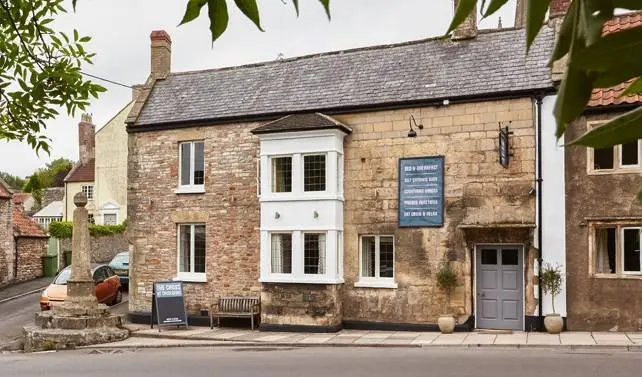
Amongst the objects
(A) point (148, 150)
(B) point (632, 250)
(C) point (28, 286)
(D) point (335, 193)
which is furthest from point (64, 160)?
(B) point (632, 250)

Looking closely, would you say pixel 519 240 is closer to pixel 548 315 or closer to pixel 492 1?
pixel 548 315

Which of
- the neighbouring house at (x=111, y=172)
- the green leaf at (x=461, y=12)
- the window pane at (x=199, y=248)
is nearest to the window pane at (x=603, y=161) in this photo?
the window pane at (x=199, y=248)

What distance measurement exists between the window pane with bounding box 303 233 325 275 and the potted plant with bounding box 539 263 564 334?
566 centimetres

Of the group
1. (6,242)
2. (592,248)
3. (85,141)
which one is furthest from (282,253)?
(85,141)

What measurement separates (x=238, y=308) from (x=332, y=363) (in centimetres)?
688

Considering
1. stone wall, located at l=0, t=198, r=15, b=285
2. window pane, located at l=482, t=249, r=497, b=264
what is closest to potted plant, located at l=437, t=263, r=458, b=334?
window pane, located at l=482, t=249, r=497, b=264

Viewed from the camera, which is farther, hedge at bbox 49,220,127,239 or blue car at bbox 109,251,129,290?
hedge at bbox 49,220,127,239

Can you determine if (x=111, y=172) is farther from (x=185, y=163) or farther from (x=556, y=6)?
(x=556, y=6)

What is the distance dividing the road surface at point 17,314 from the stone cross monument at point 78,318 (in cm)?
81

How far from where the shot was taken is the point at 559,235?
58.4ft

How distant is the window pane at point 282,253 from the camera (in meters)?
20.1

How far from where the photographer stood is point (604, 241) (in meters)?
17.7

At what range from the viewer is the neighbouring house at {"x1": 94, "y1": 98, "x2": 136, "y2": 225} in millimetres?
44125

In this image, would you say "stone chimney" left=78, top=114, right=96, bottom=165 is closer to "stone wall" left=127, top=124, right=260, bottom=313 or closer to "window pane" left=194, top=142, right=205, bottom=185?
"stone wall" left=127, top=124, right=260, bottom=313
